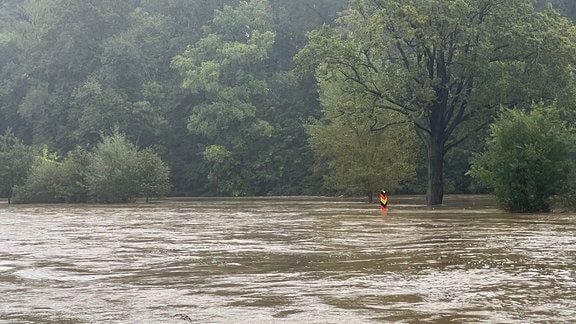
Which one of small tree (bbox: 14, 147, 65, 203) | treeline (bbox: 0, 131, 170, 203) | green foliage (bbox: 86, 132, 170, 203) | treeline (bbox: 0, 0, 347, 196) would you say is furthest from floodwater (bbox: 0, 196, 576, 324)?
treeline (bbox: 0, 0, 347, 196)

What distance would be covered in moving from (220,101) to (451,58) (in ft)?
103

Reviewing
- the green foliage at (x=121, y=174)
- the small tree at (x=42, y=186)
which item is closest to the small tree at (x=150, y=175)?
the green foliage at (x=121, y=174)

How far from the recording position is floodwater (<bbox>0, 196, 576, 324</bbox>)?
9023 mm

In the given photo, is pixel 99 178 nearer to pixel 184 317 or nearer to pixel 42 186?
pixel 42 186

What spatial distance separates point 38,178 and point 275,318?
49.4 metres

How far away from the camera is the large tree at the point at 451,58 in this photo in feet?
137

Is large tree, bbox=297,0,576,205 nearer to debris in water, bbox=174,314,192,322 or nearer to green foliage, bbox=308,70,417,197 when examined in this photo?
green foliage, bbox=308,70,417,197

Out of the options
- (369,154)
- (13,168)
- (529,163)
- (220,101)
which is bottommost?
(529,163)

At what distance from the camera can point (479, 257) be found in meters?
14.1

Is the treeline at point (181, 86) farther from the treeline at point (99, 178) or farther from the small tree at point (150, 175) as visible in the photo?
the treeline at point (99, 178)

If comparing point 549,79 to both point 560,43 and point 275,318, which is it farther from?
point 275,318

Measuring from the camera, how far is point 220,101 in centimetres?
7231

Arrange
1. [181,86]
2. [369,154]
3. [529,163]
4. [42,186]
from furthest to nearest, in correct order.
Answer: [181,86] < [42,186] < [369,154] < [529,163]

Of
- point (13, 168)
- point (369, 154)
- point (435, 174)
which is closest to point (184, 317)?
point (435, 174)
